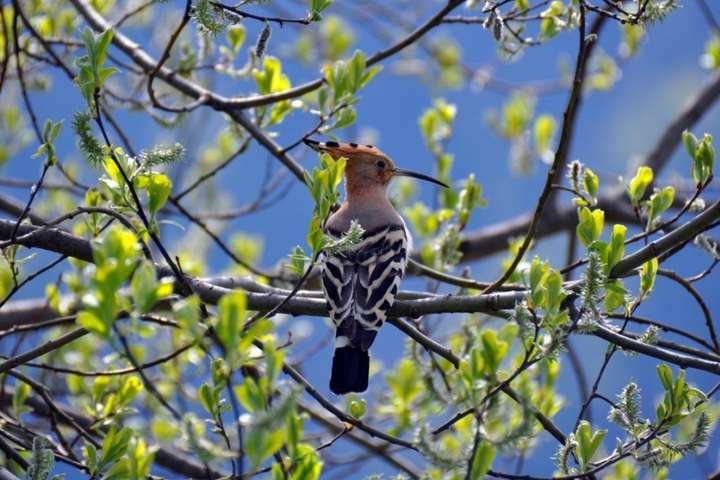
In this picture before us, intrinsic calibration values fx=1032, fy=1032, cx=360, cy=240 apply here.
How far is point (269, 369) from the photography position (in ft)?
Answer: 5.97

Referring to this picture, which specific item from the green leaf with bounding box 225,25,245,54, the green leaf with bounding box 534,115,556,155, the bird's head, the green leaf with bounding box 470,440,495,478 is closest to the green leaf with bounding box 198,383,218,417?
the green leaf with bounding box 470,440,495,478

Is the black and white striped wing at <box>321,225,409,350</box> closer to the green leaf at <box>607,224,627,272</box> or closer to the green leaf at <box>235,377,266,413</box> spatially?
the green leaf at <box>607,224,627,272</box>

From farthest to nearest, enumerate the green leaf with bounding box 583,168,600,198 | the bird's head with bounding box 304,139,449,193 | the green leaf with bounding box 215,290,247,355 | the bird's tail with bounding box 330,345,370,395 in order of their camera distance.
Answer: the bird's head with bounding box 304,139,449,193 → the bird's tail with bounding box 330,345,370,395 → the green leaf with bounding box 583,168,600,198 → the green leaf with bounding box 215,290,247,355

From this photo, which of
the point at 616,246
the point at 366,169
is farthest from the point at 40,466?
the point at 366,169

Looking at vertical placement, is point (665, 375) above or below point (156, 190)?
below

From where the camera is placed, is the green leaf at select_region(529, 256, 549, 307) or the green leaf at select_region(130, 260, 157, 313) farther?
the green leaf at select_region(529, 256, 549, 307)

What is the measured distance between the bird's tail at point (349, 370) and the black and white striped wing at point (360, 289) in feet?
0.08

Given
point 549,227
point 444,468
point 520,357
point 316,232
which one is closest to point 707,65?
point 549,227

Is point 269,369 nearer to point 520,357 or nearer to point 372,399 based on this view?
point 520,357

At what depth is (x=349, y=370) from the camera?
10.8 ft

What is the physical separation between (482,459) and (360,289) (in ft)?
4.64

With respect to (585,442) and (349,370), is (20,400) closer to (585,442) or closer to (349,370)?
(349,370)

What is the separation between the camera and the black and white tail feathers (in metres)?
3.28

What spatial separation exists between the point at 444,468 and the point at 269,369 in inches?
17.7
